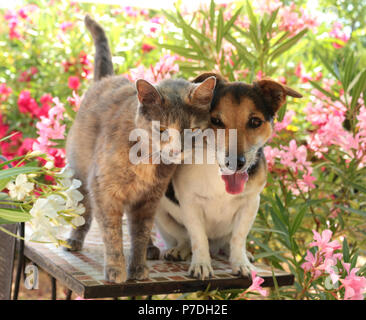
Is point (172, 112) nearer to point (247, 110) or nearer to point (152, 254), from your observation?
point (247, 110)

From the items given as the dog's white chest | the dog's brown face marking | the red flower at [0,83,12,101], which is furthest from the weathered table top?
the red flower at [0,83,12,101]

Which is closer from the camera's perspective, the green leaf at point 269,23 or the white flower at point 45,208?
the white flower at point 45,208

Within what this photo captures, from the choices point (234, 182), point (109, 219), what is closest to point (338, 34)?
point (234, 182)

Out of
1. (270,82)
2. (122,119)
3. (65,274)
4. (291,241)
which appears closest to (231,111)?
(270,82)

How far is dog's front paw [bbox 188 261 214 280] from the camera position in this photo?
1.30 m

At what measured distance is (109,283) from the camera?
3.87ft

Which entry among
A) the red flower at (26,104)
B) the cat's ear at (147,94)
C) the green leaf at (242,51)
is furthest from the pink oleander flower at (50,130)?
the red flower at (26,104)

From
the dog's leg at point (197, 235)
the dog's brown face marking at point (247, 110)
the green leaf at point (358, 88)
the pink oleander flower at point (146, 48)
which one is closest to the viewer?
the dog's brown face marking at point (247, 110)

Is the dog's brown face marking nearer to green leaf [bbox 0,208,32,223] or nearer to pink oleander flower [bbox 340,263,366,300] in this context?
pink oleander flower [bbox 340,263,366,300]

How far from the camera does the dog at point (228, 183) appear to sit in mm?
1251

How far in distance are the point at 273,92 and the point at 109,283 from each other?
2.49 feet

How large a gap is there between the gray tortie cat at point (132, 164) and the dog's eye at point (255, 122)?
0.43ft

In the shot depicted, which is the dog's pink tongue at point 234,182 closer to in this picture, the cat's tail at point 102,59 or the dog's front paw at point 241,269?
the dog's front paw at point 241,269

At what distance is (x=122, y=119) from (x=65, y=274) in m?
0.49
